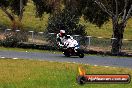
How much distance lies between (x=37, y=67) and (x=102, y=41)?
13307 mm

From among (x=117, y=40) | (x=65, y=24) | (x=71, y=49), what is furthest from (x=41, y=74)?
(x=65, y=24)

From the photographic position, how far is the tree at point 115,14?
32.7 metres

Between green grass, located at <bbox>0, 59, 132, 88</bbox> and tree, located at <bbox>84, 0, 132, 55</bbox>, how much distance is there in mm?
11857

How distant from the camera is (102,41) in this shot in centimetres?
3206

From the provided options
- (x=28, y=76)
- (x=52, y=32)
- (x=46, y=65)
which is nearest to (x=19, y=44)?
(x=52, y=32)

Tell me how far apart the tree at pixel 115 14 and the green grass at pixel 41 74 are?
1186 centimetres

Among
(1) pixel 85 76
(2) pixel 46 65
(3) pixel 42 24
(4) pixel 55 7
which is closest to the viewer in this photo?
(1) pixel 85 76

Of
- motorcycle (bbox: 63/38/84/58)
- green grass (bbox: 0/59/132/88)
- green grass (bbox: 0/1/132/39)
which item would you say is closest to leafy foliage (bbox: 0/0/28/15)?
green grass (bbox: 0/1/132/39)

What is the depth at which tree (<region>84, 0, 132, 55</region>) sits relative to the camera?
107 feet

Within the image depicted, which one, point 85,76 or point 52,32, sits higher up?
point 85,76

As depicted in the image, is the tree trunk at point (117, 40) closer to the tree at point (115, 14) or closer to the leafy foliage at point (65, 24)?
the tree at point (115, 14)

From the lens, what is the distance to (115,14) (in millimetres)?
36812

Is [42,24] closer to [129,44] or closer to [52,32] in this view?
[52,32]

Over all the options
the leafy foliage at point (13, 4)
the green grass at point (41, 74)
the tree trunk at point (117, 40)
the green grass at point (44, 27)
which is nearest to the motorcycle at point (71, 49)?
the green grass at point (41, 74)
